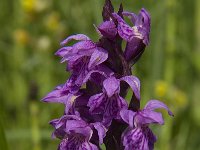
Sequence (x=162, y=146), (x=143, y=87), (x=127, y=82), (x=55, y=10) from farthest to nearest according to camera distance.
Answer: (x=55, y=10) → (x=143, y=87) → (x=162, y=146) → (x=127, y=82)

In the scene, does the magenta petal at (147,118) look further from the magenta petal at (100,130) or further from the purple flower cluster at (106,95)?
the magenta petal at (100,130)

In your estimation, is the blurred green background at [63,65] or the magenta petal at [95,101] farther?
the blurred green background at [63,65]

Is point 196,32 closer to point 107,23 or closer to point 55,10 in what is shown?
point 55,10

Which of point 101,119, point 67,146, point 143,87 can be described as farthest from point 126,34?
point 143,87

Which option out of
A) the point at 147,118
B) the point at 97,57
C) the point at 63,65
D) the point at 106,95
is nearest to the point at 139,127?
the point at 147,118

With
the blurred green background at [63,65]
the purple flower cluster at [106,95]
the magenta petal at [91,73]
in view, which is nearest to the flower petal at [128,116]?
the purple flower cluster at [106,95]

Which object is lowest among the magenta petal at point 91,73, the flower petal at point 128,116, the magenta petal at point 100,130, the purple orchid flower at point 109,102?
the magenta petal at point 100,130
